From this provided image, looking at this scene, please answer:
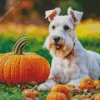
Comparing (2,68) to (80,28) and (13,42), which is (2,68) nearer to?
(13,42)

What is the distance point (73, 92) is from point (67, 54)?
0.36 m

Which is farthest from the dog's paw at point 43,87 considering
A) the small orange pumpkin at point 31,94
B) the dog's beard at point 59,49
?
the dog's beard at point 59,49

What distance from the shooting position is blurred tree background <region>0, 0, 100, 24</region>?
272 inches

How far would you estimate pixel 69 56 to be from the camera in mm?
6938

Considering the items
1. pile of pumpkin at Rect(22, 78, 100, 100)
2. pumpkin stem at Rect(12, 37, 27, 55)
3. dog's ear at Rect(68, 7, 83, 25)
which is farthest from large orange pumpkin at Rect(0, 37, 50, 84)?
dog's ear at Rect(68, 7, 83, 25)

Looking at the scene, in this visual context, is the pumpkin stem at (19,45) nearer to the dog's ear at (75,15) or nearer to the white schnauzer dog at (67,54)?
the white schnauzer dog at (67,54)

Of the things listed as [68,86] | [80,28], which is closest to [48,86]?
[68,86]

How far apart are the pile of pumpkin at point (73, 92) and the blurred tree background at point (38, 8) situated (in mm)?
620

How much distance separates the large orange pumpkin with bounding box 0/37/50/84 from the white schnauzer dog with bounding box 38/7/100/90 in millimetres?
86

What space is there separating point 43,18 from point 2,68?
0.60m

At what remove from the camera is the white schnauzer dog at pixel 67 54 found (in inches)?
265

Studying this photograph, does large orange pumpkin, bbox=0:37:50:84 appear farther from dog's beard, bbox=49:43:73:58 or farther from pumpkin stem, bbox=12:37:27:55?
dog's beard, bbox=49:43:73:58

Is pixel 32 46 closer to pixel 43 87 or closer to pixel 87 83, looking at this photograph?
pixel 43 87

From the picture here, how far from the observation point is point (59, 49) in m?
6.80
